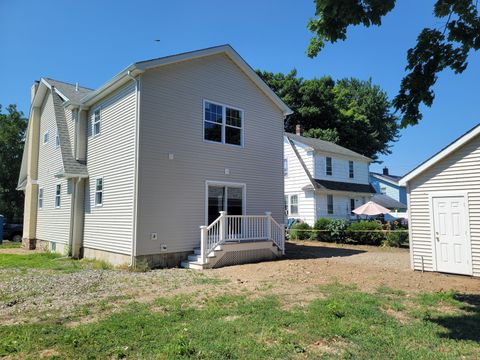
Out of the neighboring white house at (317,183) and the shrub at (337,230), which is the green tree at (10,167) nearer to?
the neighboring white house at (317,183)

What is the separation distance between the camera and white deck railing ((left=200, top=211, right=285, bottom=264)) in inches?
481

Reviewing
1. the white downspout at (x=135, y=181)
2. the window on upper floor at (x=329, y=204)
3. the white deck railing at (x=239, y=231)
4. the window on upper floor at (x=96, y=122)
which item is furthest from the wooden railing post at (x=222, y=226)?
the window on upper floor at (x=329, y=204)

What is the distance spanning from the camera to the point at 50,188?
18031 mm

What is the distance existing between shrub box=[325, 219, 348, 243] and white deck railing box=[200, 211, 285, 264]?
7.31 metres

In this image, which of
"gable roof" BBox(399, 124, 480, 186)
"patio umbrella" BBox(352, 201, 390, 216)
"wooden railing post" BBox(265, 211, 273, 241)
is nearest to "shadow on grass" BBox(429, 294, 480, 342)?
"gable roof" BBox(399, 124, 480, 186)

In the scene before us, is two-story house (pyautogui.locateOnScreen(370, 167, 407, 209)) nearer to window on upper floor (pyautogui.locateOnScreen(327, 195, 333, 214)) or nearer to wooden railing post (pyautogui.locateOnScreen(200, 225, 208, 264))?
window on upper floor (pyautogui.locateOnScreen(327, 195, 333, 214))

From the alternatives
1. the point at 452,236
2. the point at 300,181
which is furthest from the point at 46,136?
the point at 452,236

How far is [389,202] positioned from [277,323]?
99.3ft

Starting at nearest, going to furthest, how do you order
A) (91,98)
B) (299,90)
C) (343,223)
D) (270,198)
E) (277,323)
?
(277,323)
(91,98)
(270,198)
(343,223)
(299,90)

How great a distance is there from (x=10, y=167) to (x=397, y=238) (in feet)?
109

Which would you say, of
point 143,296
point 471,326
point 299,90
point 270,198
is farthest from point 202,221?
point 299,90

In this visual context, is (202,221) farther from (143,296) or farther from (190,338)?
(190,338)

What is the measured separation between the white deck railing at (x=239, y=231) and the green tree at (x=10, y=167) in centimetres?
2859

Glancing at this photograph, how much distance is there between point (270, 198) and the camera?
15516 mm
